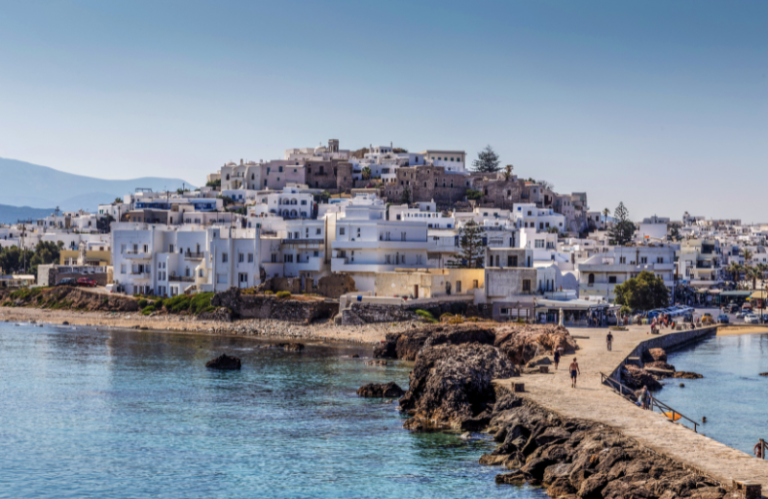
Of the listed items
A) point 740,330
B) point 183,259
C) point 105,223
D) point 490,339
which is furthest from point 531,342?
point 105,223

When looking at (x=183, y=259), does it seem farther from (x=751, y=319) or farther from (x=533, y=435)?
(x=533, y=435)

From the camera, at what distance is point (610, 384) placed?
30.3 m

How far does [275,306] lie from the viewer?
63.6 meters

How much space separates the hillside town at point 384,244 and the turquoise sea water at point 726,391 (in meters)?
8.00

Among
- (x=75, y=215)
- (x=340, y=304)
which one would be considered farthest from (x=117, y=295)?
(x=75, y=215)

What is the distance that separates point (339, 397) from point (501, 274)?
2582cm

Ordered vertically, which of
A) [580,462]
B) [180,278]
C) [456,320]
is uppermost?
[180,278]

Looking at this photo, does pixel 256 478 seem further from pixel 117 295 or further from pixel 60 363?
pixel 117 295

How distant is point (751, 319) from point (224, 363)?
44676mm

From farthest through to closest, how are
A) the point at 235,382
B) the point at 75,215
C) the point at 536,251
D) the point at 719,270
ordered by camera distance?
1. the point at 75,215
2. the point at 719,270
3. the point at 536,251
4. the point at 235,382

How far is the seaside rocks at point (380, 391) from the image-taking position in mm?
34938

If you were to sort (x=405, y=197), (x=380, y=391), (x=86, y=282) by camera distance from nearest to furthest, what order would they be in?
1. (x=380, y=391)
2. (x=86, y=282)
3. (x=405, y=197)

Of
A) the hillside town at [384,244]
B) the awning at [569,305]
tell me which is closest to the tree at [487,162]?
the hillside town at [384,244]

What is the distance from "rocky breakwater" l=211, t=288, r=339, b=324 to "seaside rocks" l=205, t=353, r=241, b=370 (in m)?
17.6
